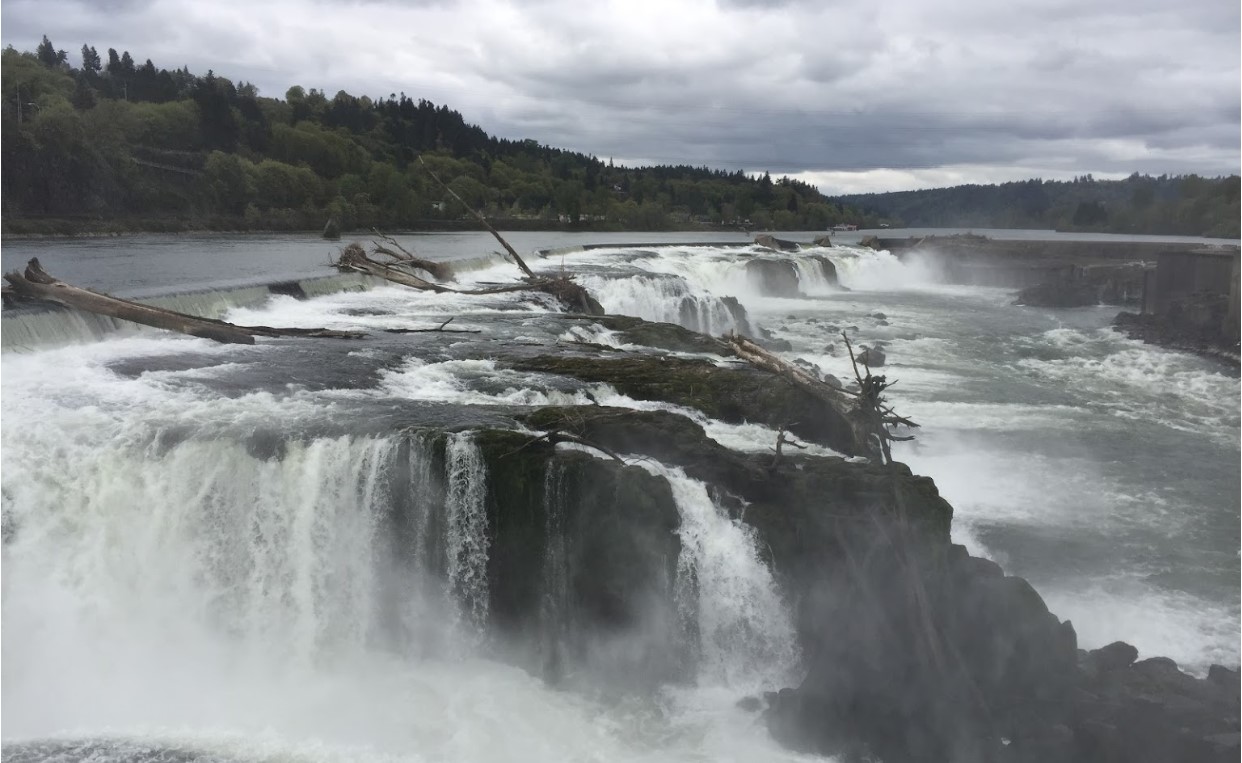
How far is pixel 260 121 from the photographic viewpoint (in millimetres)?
99938

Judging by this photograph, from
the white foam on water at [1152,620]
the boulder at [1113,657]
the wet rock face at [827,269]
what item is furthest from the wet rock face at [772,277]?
the boulder at [1113,657]

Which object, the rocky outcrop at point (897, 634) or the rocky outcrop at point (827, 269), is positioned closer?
the rocky outcrop at point (897, 634)

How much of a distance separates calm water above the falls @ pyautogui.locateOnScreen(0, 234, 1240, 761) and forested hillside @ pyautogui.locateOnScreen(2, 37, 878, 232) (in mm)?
43862

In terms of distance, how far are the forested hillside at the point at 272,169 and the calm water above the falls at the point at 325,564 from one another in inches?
1727

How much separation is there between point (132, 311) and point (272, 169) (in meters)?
67.7

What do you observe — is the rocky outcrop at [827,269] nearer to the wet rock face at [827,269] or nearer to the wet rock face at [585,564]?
the wet rock face at [827,269]

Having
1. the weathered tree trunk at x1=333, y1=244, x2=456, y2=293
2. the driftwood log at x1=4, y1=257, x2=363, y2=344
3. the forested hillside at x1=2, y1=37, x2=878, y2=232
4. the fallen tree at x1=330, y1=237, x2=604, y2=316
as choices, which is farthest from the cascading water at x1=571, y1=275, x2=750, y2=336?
the forested hillside at x1=2, y1=37, x2=878, y2=232

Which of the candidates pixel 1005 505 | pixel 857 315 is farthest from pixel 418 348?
pixel 857 315

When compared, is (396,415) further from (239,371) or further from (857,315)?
(857,315)

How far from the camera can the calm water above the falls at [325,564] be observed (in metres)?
10.0

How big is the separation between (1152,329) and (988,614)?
3031cm

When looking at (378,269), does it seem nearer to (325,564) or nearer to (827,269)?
(325,564)

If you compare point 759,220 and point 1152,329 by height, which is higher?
point 759,220

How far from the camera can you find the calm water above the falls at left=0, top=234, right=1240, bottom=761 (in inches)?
395
